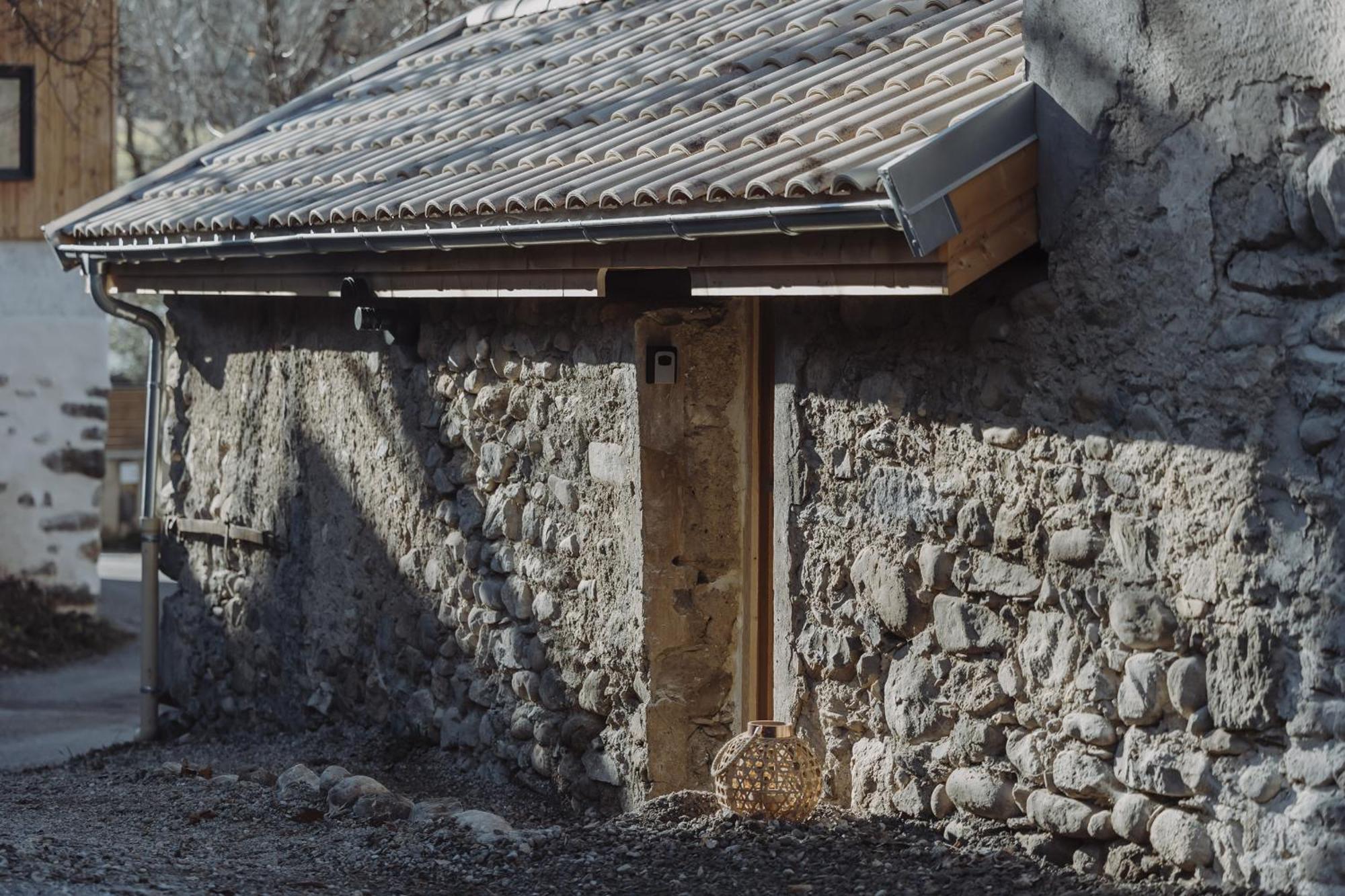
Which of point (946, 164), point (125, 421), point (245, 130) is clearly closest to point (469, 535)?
point (946, 164)

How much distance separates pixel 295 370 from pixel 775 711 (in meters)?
3.37

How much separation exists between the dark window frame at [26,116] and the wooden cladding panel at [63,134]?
3 centimetres

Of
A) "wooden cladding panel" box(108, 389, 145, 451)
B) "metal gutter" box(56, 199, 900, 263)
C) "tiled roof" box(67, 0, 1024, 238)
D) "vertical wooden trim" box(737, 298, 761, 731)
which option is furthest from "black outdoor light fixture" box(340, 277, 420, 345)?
"wooden cladding panel" box(108, 389, 145, 451)

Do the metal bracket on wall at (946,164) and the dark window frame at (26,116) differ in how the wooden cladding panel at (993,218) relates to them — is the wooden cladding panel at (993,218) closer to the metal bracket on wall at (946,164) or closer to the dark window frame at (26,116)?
the metal bracket on wall at (946,164)

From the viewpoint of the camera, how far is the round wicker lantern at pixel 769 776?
4.88 m

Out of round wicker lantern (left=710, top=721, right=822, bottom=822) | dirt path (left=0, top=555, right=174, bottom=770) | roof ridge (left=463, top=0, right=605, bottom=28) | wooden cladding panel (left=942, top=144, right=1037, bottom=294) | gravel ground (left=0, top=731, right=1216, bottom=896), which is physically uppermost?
roof ridge (left=463, top=0, right=605, bottom=28)

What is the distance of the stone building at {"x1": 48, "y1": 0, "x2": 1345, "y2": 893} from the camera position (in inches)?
155

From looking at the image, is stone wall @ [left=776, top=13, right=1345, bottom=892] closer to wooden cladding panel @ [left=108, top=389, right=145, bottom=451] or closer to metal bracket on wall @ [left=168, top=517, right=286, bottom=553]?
metal bracket on wall @ [left=168, top=517, right=286, bottom=553]

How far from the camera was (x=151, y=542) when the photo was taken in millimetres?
8969

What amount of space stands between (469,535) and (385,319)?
0.91 metres

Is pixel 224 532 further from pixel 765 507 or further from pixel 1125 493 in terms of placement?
pixel 1125 493

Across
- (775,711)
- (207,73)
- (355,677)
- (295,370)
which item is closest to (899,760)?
(775,711)

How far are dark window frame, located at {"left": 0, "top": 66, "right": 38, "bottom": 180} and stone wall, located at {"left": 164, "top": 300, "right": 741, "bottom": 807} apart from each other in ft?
16.7

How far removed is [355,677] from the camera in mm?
7457
